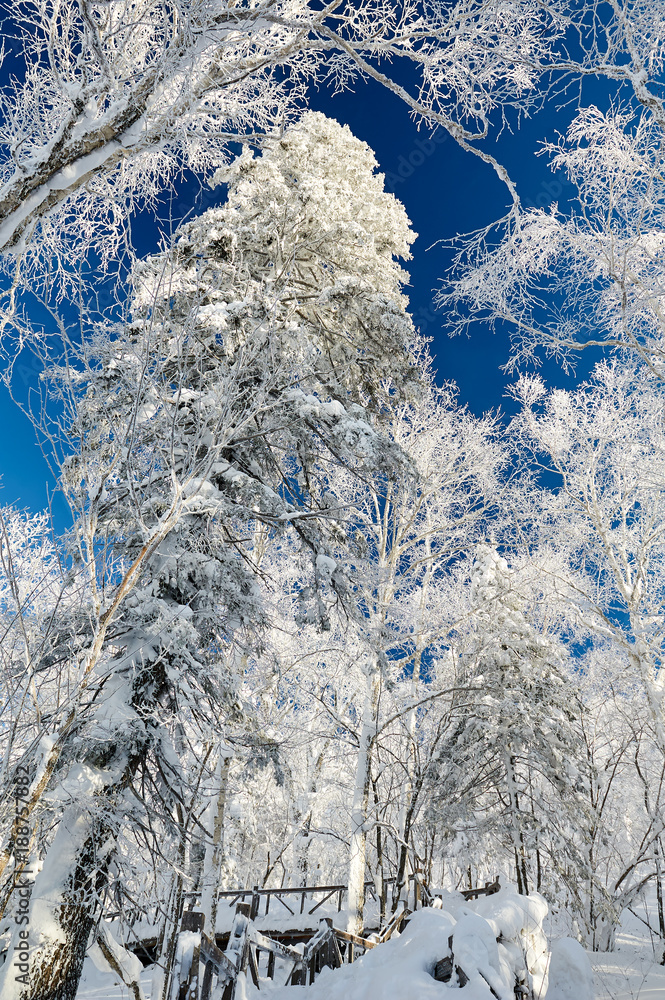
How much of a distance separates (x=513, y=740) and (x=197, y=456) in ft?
28.9

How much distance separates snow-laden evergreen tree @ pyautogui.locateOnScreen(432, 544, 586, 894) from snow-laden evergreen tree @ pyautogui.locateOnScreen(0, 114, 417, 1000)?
497cm

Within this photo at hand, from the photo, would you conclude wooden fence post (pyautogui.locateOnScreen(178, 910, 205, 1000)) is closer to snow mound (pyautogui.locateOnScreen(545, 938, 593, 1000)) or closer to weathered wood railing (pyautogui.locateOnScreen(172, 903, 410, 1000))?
weathered wood railing (pyautogui.locateOnScreen(172, 903, 410, 1000))

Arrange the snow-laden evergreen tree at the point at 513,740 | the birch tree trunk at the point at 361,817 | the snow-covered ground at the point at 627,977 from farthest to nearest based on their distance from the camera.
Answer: the snow-laden evergreen tree at the point at 513,740, the birch tree trunk at the point at 361,817, the snow-covered ground at the point at 627,977

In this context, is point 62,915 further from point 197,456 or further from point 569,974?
point 569,974

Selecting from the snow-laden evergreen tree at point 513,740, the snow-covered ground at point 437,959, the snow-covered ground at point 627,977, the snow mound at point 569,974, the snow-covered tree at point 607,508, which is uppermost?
the snow-covered tree at point 607,508

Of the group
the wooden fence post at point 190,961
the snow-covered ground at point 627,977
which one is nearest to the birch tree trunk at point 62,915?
the wooden fence post at point 190,961

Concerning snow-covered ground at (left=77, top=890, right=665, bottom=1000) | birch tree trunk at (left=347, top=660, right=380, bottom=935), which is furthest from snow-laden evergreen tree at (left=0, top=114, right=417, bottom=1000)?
birch tree trunk at (left=347, top=660, right=380, bottom=935)

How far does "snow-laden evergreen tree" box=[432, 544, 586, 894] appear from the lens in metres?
9.55

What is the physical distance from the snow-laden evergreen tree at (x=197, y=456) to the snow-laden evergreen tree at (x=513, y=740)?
4971 millimetres

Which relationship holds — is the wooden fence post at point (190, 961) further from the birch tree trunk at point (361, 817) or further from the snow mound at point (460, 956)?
the birch tree trunk at point (361, 817)

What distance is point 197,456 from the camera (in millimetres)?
5871

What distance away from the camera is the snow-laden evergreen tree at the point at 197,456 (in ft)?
10.6

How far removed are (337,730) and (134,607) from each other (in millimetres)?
6257

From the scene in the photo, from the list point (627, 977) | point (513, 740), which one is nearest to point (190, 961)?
point (627, 977)
